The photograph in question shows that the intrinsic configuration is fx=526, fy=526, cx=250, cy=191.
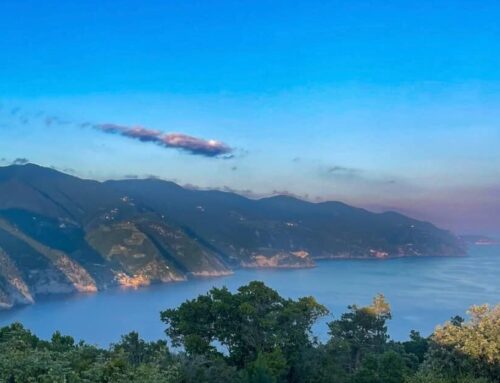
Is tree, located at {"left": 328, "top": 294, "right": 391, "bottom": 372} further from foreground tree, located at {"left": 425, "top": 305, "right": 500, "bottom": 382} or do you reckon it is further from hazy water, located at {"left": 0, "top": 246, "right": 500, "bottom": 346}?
hazy water, located at {"left": 0, "top": 246, "right": 500, "bottom": 346}

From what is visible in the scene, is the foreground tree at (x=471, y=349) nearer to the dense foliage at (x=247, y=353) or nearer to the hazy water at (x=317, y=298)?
the dense foliage at (x=247, y=353)

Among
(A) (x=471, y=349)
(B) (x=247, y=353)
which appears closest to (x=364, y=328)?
(B) (x=247, y=353)

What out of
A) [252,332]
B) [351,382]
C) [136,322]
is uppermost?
[252,332]

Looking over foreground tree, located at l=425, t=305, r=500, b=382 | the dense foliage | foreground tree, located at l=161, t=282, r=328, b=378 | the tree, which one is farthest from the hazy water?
foreground tree, located at l=425, t=305, r=500, b=382

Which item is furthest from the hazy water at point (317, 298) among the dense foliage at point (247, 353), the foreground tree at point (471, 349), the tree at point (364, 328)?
the foreground tree at point (471, 349)

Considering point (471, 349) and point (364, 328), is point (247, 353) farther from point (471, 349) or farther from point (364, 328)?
point (364, 328)

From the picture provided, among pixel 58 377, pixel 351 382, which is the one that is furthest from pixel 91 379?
pixel 351 382

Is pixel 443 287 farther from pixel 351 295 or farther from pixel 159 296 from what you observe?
pixel 159 296
